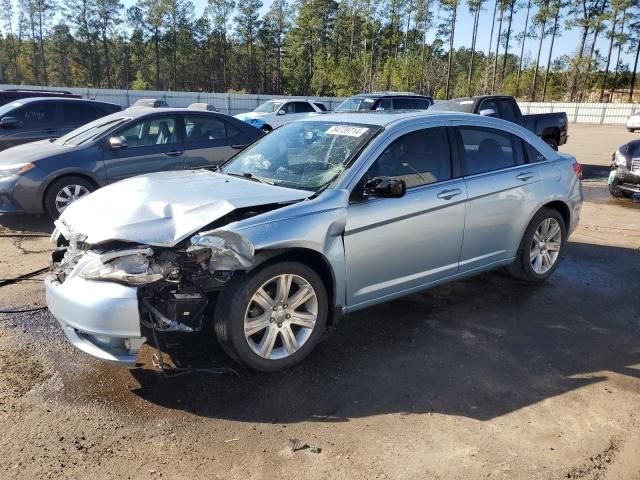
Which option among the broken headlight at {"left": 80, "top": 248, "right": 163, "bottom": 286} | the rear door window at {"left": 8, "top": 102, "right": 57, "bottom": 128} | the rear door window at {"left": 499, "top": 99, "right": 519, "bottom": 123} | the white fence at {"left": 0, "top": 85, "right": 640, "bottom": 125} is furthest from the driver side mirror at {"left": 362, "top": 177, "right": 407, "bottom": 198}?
the white fence at {"left": 0, "top": 85, "right": 640, "bottom": 125}

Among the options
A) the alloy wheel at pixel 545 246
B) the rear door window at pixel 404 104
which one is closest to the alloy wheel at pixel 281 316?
the alloy wheel at pixel 545 246

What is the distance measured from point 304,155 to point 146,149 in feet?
14.2

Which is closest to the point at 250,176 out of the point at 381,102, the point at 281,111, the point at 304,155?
the point at 304,155

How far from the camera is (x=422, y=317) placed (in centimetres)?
457

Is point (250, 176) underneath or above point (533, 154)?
underneath

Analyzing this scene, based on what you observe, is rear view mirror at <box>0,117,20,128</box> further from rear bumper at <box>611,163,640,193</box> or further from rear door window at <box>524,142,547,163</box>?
rear bumper at <box>611,163,640,193</box>

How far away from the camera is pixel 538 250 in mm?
5340

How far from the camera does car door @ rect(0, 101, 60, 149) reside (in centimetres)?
966

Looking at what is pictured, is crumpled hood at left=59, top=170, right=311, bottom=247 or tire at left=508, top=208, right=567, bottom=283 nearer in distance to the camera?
crumpled hood at left=59, top=170, right=311, bottom=247

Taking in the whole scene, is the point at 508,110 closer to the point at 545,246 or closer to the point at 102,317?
the point at 545,246

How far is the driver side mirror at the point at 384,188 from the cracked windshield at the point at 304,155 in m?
0.27

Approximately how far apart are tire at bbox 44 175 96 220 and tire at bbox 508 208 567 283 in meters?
5.66

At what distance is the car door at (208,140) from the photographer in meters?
8.16

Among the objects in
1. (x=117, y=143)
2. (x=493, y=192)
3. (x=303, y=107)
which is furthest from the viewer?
(x=303, y=107)
